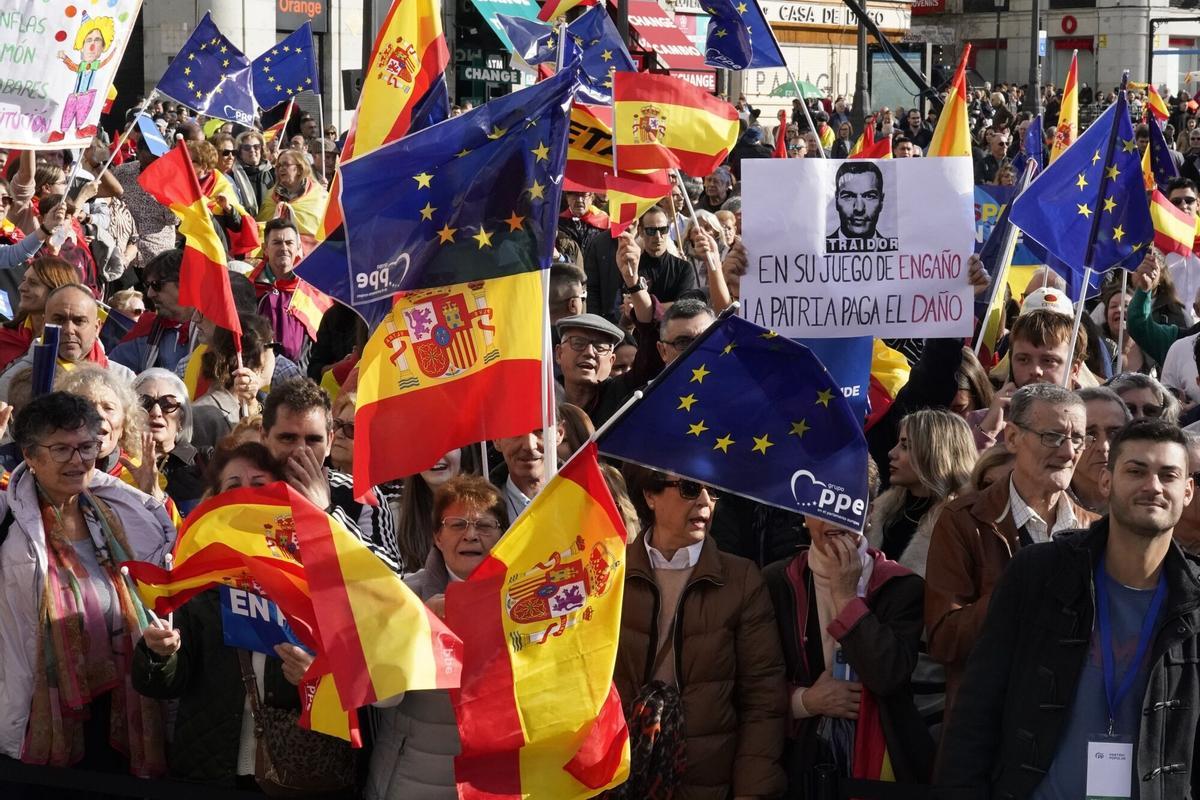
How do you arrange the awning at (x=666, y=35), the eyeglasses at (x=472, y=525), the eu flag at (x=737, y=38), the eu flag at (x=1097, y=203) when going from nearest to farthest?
the eyeglasses at (x=472, y=525) → the eu flag at (x=1097, y=203) → the eu flag at (x=737, y=38) → the awning at (x=666, y=35)

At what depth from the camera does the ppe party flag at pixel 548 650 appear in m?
4.36

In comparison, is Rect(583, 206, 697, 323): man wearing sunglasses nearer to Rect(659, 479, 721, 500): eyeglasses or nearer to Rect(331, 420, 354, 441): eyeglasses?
Rect(331, 420, 354, 441): eyeglasses

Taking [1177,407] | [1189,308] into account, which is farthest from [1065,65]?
[1177,407]

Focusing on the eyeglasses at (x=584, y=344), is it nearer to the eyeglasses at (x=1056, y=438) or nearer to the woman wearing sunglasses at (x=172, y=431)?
the woman wearing sunglasses at (x=172, y=431)

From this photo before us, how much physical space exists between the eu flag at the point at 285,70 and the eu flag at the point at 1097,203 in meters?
8.61

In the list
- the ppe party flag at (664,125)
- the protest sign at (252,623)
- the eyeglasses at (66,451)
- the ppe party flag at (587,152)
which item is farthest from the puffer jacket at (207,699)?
the ppe party flag at (587,152)

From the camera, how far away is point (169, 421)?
665 cm

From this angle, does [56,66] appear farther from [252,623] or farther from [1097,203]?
[1097,203]

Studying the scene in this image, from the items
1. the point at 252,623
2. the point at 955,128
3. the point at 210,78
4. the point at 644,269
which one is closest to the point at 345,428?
the point at 252,623

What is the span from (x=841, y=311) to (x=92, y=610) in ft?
9.84

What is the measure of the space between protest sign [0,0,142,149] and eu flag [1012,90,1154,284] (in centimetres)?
409

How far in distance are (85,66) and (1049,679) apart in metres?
5.39

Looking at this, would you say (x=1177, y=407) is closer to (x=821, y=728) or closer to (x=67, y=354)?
(x=821, y=728)

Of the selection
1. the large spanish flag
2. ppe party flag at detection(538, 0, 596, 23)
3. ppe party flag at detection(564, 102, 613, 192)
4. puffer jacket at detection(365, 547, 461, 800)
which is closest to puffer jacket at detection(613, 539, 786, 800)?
puffer jacket at detection(365, 547, 461, 800)
